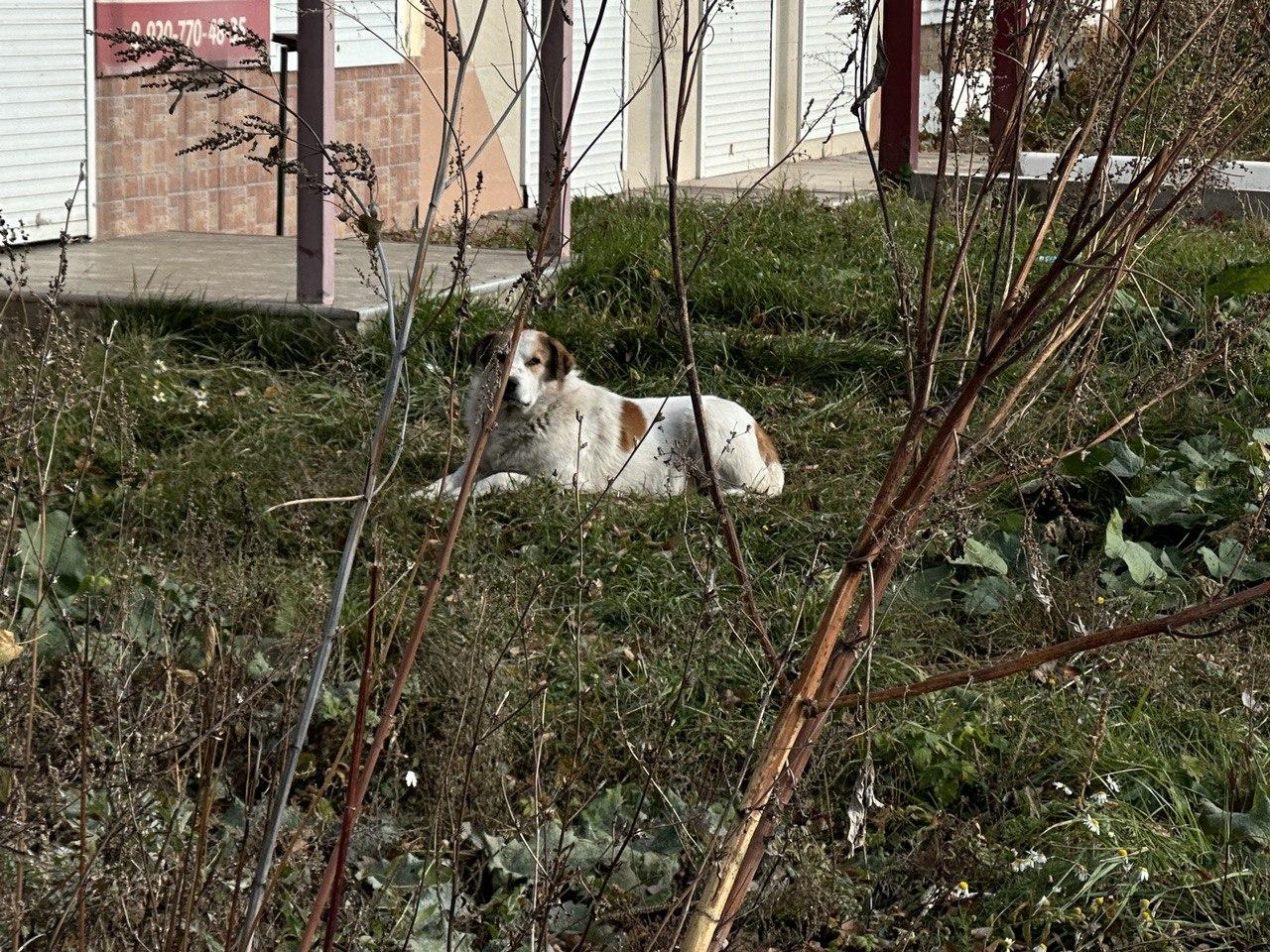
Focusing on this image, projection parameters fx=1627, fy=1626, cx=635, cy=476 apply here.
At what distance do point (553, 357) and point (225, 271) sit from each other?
2.51 m

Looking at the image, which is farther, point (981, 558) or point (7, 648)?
point (981, 558)

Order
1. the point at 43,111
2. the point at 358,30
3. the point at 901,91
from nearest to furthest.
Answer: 1. the point at 43,111
2. the point at 358,30
3. the point at 901,91

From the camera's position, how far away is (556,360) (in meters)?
5.90

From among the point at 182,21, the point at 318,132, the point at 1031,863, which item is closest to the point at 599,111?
the point at 182,21

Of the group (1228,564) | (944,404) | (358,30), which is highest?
(358,30)

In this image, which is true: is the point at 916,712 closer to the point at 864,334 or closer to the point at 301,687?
the point at 301,687

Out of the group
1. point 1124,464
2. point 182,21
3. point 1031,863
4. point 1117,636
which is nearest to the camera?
point 1117,636

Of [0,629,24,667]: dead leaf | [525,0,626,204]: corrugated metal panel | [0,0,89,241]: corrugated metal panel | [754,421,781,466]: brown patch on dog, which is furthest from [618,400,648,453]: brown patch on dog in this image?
[525,0,626,204]: corrugated metal panel

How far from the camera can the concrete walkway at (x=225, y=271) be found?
6.88m

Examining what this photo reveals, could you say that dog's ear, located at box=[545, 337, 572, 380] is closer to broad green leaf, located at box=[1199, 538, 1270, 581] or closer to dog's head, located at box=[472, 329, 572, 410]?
dog's head, located at box=[472, 329, 572, 410]

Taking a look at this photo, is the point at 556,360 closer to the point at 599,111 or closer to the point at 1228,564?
the point at 1228,564

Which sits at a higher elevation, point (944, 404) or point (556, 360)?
point (944, 404)

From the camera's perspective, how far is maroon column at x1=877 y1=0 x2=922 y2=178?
509 inches

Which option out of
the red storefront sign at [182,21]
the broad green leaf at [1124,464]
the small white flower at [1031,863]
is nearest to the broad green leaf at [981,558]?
the broad green leaf at [1124,464]
